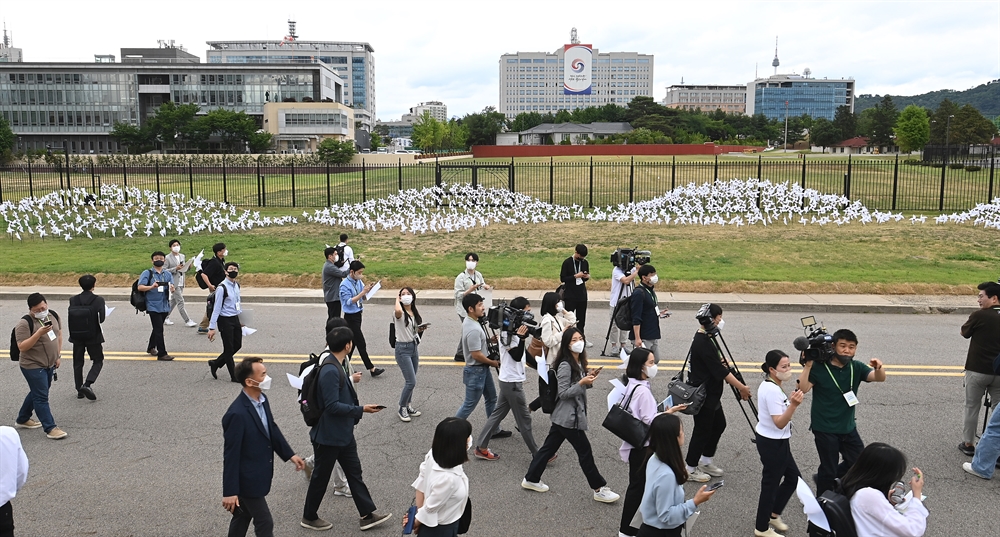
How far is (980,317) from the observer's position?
288 inches

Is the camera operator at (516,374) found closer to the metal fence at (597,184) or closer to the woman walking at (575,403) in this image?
the woman walking at (575,403)

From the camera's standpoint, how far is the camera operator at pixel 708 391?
6.46 meters

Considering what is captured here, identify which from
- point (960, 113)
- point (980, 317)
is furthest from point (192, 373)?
point (960, 113)

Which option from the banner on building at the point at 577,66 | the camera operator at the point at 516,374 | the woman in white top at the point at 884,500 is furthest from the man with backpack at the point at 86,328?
the banner on building at the point at 577,66

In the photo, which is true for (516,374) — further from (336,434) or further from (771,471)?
(771,471)

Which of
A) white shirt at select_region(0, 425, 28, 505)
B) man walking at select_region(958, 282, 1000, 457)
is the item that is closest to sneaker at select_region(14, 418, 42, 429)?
white shirt at select_region(0, 425, 28, 505)

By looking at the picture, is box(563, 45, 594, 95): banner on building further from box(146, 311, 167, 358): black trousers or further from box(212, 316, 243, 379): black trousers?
box(212, 316, 243, 379): black trousers

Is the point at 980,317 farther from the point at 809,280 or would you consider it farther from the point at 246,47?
the point at 246,47

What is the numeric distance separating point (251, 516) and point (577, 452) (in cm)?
270

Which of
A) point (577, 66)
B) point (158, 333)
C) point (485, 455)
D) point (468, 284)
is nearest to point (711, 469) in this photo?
point (485, 455)

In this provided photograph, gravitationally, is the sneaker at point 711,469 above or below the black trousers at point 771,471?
below

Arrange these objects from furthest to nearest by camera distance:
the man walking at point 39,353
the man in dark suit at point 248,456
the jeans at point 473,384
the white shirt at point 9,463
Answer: the man walking at point 39,353 → the jeans at point 473,384 → the man in dark suit at point 248,456 → the white shirt at point 9,463

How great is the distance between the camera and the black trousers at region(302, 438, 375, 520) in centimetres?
591

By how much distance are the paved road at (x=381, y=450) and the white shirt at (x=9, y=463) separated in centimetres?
130
